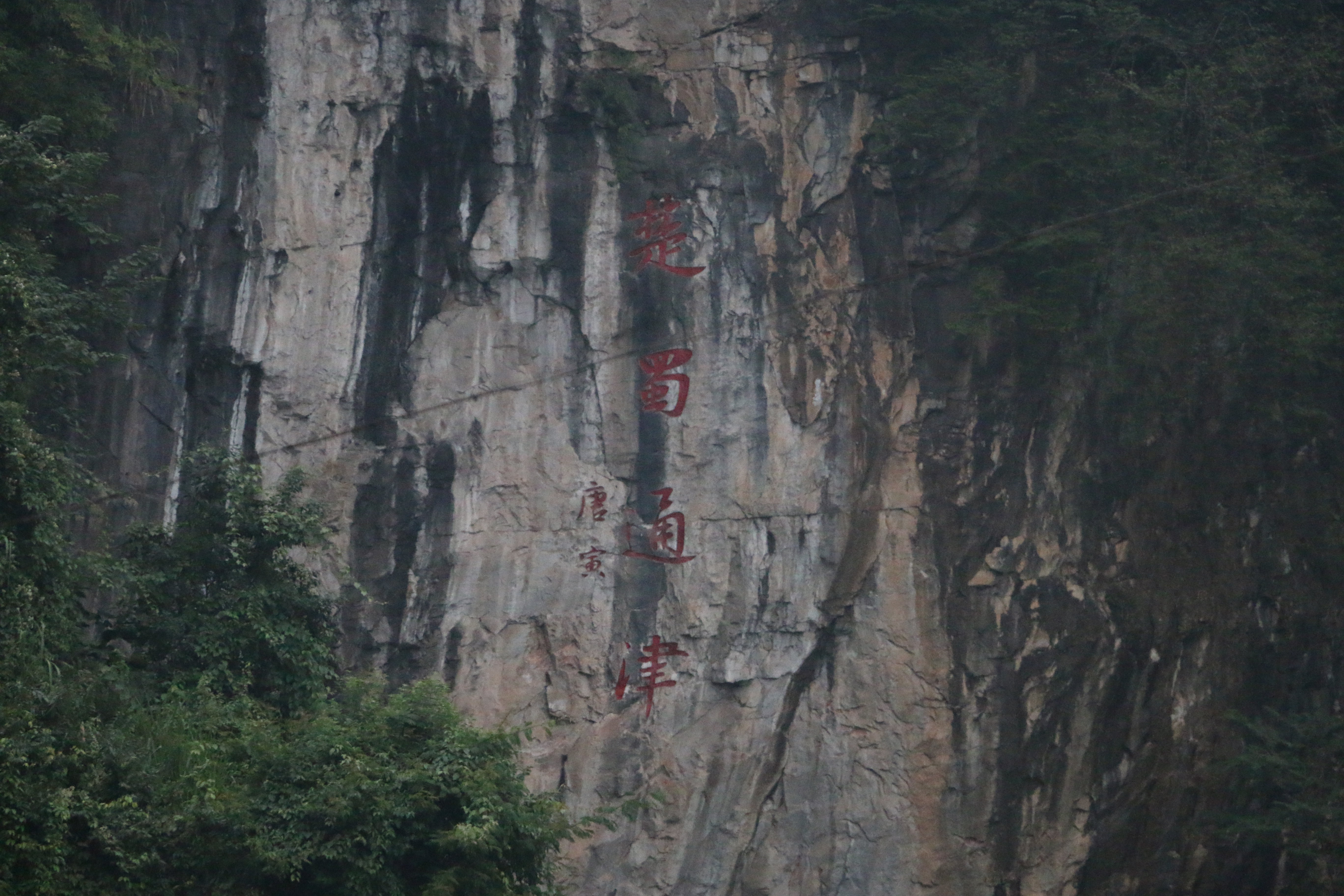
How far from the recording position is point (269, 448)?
8062mm

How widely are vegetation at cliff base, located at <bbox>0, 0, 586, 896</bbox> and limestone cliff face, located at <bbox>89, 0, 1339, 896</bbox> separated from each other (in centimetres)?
66

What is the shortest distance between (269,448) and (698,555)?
2.80 meters

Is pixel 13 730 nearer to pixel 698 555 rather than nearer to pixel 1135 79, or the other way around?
pixel 698 555

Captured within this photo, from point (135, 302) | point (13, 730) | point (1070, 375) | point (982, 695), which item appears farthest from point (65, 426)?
point (1070, 375)
